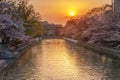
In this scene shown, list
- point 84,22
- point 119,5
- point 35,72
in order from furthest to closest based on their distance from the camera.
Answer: point 84,22
point 119,5
point 35,72

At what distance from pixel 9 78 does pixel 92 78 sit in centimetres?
473

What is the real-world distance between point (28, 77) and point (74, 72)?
3.91 metres

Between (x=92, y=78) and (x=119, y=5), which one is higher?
(x=119, y=5)

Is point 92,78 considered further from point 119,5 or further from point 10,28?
point 119,5

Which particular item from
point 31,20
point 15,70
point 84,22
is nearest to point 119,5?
point 84,22

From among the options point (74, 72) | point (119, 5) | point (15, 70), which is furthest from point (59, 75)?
point (119, 5)

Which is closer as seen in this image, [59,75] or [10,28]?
[59,75]

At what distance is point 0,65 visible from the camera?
26.0m

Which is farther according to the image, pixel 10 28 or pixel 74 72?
pixel 10 28

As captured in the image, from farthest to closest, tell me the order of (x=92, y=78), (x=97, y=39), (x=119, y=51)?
(x=97, y=39) → (x=119, y=51) → (x=92, y=78)

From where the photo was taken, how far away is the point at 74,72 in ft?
84.1

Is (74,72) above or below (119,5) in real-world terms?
below

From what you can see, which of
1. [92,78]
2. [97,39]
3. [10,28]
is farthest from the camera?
[97,39]

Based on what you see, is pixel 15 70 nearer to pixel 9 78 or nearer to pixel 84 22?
pixel 9 78
